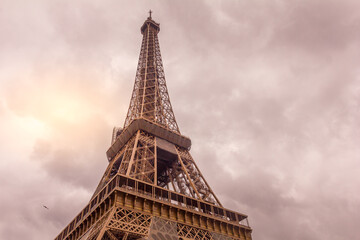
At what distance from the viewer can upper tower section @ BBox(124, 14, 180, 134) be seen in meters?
42.9

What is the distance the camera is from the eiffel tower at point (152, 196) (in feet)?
76.2

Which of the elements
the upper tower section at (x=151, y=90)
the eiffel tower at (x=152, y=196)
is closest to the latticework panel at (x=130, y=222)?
the eiffel tower at (x=152, y=196)

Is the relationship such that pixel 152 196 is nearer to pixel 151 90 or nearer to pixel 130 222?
pixel 130 222

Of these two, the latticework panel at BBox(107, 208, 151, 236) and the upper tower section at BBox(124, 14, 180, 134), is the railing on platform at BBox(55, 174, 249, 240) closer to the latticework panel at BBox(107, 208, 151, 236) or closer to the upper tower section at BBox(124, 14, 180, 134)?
the latticework panel at BBox(107, 208, 151, 236)

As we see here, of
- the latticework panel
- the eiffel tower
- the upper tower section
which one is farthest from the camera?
the upper tower section

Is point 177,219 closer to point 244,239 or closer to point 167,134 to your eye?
point 244,239

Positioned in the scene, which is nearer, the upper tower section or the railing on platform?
the railing on platform

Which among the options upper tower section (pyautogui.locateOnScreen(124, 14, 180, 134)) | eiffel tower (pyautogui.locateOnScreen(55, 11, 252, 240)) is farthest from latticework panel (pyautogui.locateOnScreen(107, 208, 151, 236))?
upper tower section (pyautogui.locateOnScreen(124, 14, 180, 134))

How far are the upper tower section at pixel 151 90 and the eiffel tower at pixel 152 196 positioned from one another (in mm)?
171

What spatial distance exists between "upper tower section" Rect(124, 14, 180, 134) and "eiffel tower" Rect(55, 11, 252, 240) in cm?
17

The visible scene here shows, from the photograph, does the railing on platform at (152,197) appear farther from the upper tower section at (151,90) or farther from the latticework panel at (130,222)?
the upper tower section at (151,90)

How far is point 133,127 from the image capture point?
3809 cm

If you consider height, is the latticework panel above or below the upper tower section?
below

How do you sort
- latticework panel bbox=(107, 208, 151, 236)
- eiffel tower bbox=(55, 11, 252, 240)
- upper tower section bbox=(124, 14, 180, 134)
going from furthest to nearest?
upper tower section bbox=(124, 14, 180, 134)
eiffel tower bbox=(55, 11, 252, 240)
latticework panel bbox=(107, 208, 151, 236)
